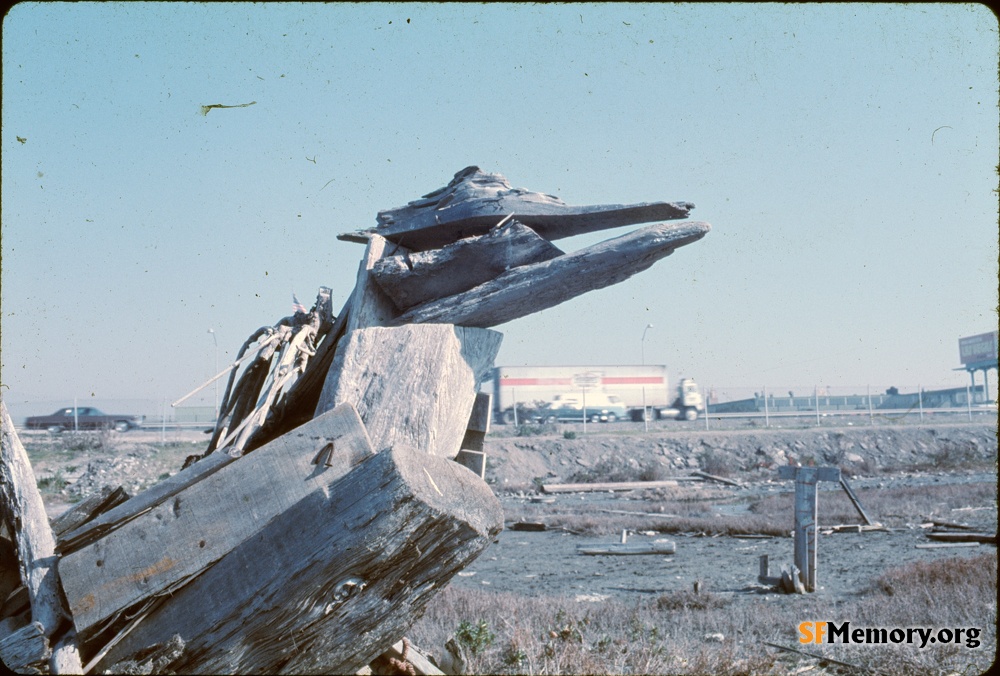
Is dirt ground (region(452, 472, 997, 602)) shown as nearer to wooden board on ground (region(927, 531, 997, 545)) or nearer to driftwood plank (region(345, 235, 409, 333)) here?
wooden board on ground (region(927, 531, 997, 545))

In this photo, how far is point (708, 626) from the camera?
917 cm

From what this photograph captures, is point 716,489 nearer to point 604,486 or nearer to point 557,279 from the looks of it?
point 604,486

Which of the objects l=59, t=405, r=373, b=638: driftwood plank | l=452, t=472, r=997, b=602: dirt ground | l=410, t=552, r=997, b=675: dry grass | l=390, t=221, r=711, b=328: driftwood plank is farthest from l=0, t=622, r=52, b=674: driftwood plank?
l=452, t=472, r=997, b=602: dirt ground

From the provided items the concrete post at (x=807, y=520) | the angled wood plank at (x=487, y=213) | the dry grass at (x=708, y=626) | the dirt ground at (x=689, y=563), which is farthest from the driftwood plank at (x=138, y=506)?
the concrete post at (x=807, y=520)

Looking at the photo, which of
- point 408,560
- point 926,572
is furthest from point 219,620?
point 926,572

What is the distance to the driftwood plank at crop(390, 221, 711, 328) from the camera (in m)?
2.76

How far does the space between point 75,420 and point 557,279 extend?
41983 mm

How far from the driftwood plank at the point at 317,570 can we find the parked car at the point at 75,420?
40.8 m

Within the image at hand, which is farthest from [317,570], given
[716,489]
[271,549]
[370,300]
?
[716,489]

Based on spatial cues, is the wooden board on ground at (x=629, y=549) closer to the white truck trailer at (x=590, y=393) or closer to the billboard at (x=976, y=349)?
the white truck trailer at (x=590, y=393)

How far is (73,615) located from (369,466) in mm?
915

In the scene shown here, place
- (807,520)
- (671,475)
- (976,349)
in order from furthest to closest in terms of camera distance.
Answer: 1. (976,349)
2. (671,475)
3. (807,520)

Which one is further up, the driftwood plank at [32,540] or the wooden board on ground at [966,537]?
the driftwood plank at [32,540]

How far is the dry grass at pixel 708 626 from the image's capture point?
6160 mm
